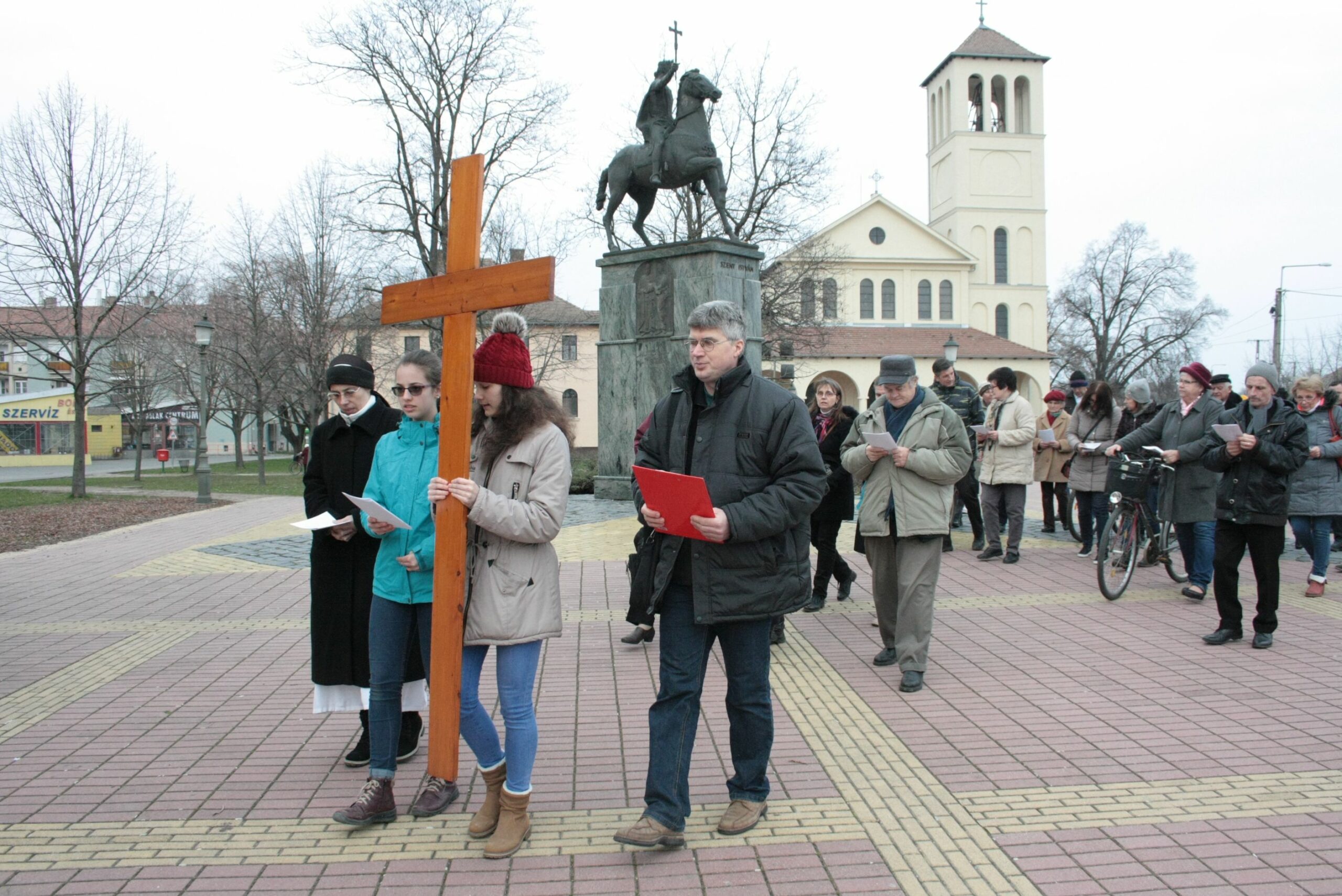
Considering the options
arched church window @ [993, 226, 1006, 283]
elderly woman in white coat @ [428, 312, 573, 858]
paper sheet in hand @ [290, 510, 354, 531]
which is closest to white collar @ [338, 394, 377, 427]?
paper sheet in hand @ [290, 510, 354, 531]

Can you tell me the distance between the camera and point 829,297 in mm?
37625

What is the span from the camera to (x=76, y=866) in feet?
10.7

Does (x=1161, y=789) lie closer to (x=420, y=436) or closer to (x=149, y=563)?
(x=420, y=436)

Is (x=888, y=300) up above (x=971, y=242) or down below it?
below

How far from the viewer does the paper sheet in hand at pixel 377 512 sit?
3.39m

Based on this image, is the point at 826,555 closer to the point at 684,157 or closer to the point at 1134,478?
the point at 1134,478

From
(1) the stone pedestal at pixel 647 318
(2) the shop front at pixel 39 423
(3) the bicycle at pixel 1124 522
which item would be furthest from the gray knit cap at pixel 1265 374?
(2) the shop front at pixel 39 423

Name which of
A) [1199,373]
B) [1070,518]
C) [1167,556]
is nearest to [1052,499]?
[1070,518]

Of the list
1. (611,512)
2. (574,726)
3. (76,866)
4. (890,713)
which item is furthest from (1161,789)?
(611,512)

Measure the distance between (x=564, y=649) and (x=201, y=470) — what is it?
17.2 m

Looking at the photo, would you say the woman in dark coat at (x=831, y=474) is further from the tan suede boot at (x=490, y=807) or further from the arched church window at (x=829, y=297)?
the arched church window at (x=829, y=297)

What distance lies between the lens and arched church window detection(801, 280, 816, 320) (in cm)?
3369

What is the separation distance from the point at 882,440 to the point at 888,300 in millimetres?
54982

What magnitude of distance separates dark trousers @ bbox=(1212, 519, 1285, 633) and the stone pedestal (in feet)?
22.2
